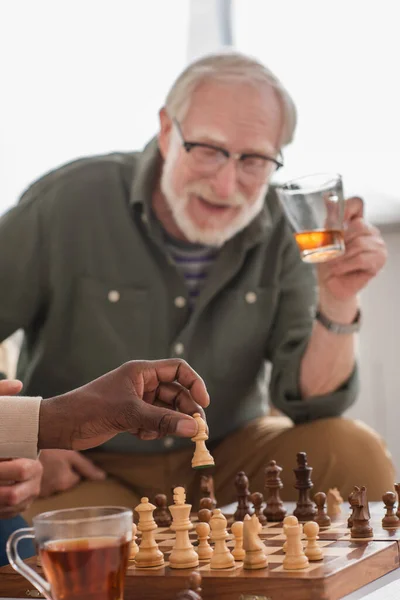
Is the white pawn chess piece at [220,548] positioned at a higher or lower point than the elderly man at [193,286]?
lower

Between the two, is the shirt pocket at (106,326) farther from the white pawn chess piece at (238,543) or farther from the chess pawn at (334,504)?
the white pawn chess piece at (238,543)

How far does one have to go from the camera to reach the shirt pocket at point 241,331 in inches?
103

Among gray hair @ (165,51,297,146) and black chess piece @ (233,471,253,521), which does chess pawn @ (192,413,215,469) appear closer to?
black chess piece @ (233,471,253,521)

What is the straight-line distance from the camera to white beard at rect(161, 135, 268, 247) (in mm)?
2518

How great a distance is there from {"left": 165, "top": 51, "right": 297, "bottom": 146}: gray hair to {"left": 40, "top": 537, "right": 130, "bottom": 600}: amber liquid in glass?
5.84 feet

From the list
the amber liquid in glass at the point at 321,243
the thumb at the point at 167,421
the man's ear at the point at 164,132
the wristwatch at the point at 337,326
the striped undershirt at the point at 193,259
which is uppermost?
the man's ear at the point at 164,132

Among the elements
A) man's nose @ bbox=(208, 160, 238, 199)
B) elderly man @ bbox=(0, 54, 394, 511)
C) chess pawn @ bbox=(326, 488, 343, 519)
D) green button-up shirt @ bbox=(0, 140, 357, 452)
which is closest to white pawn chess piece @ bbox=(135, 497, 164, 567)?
chess pawn @ bbox=(326, 488, 343, 519)

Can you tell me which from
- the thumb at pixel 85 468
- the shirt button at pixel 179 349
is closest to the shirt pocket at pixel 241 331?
the shirt button at pixel 179 349

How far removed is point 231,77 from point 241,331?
69cm

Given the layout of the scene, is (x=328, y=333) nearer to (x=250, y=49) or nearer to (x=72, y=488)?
(x=72, y=488)

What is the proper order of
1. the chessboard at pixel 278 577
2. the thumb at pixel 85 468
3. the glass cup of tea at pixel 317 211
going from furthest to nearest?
the thumb at pixel 85 468 → the glass cup of tea at pixel 317 211 → the chessboard at pixel 278 577

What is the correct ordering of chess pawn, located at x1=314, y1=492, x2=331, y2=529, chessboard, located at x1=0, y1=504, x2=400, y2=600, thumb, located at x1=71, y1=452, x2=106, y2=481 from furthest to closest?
thumb, located at x1=71, y1=452, x2=106, y2=481 → chess pawn, located at x1=314, y1=492, x2=331, y2=529 → chessboard, located at x1=0, y1=504, x2=400, y2=600

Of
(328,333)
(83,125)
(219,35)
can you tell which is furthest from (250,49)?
(328,333)

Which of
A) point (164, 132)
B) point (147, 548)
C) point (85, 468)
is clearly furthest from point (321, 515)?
point (164, 132)
